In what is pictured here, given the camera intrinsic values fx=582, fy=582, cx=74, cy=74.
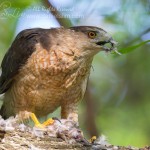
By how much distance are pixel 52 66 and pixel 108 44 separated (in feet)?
1.98

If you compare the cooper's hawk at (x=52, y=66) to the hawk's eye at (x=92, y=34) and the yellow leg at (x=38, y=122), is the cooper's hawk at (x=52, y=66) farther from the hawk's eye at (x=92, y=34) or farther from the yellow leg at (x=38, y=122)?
the yellow leg at (x=38, y=122)

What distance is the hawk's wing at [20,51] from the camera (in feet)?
19.6

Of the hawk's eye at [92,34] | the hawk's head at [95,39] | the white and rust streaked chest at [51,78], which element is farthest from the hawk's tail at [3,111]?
the hawk's eye at [92,34]

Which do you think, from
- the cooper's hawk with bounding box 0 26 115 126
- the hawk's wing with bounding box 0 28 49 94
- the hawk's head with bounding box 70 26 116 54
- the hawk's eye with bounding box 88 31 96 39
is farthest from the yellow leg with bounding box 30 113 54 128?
the hawk's eye with bounding box 88 31 96 39

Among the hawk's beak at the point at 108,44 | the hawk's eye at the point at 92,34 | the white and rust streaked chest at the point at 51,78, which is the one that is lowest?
the white and rust streaked chest at the point at 51,78

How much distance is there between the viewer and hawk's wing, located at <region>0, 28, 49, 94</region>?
19.6ft

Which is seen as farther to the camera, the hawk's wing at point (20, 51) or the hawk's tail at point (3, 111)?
the hawk's tail at point (3, 111)

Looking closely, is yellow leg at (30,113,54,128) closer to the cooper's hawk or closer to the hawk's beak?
the cooper's hawk

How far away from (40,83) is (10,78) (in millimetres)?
397

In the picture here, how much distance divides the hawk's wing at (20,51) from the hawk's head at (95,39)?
38 centimetres

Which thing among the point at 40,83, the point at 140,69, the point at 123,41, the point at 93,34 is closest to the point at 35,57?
the point at 40,83

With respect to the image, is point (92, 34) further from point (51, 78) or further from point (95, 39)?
point (51, 78)

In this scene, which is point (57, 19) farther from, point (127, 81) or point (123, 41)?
point (127, 81)

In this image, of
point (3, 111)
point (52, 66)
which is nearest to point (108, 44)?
point (52, 66)
